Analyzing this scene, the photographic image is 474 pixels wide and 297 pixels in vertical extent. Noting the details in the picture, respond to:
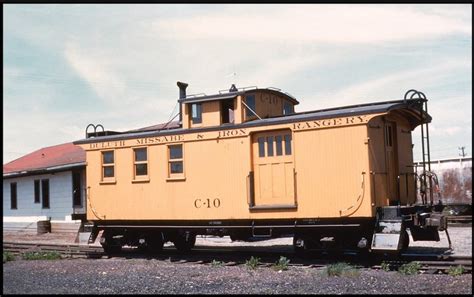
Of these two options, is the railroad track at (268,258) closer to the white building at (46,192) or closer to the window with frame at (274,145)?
the window with frame at (274,145)

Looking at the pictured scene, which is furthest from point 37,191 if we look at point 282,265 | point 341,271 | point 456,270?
point 456,270

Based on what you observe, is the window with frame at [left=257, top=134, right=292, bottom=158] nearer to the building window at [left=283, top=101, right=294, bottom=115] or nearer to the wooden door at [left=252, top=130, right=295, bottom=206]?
the wooden door at [left=252, top=130, right=295, bottom=206]

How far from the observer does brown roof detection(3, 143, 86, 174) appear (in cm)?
2827

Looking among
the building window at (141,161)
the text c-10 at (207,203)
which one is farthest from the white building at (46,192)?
the text c-10 at (207,203)

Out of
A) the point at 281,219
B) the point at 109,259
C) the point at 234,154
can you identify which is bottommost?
the point at 109,259

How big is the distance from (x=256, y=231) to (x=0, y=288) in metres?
5.96

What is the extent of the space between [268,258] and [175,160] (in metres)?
3.54

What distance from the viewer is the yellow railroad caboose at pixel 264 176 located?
1220 centimetres

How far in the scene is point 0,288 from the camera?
9.95m

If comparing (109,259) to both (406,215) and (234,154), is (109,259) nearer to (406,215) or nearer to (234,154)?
(234,154)

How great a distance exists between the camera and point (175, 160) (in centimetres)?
1450

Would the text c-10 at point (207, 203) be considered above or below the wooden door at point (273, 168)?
below

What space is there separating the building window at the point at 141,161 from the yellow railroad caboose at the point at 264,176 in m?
0.03

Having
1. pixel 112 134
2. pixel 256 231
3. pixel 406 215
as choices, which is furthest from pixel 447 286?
pixel 112 134
